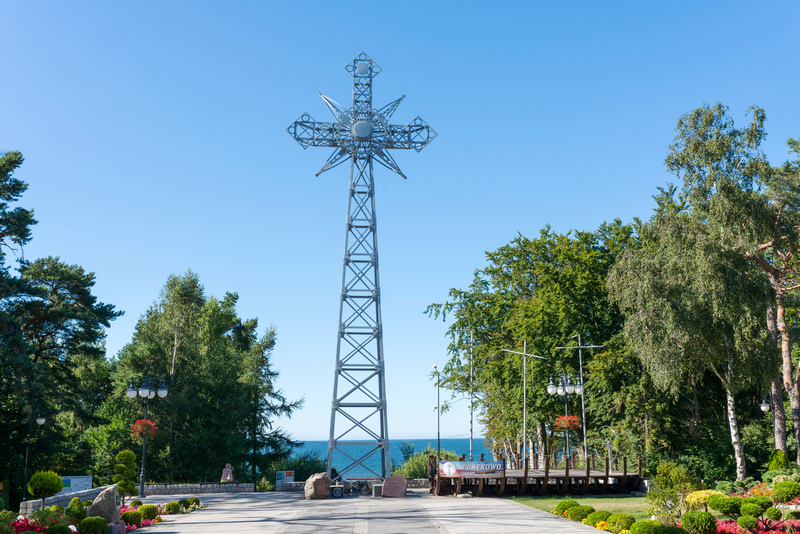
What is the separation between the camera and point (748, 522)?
582 inches

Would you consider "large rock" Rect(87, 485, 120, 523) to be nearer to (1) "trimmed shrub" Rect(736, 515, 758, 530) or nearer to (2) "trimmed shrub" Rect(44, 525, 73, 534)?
(2) "trimmed shrub" Rect(44, 525, 73, 534)

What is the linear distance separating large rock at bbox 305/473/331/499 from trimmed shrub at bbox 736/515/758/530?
60.3ft

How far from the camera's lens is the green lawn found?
69.9 feet

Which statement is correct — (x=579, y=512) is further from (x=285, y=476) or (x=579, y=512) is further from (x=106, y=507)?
(x=285, y=476)

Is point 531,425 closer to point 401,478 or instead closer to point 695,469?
point 695,469

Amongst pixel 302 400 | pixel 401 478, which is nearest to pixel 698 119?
pixel 401 478

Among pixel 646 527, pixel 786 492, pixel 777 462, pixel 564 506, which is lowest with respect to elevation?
pixel 564 506

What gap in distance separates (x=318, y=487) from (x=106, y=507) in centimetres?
1244

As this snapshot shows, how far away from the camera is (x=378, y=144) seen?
35.0 m

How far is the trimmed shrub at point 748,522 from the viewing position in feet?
48.5

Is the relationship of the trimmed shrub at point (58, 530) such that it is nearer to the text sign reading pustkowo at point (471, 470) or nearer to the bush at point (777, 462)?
the text sign reading pustkowo at point (471, 470)

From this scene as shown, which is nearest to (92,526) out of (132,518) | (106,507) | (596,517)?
(106,507)

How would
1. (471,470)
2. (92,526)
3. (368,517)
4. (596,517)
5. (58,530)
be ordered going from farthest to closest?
(471,470) < (368,517) < (596,517) < (92,526) < (58,530)

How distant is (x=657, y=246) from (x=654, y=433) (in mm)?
9674
